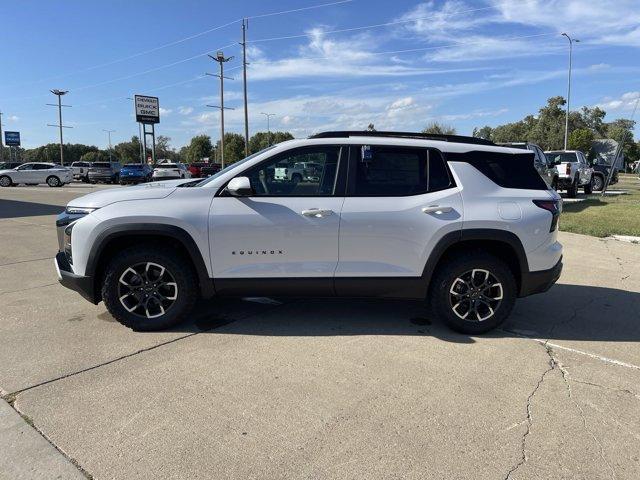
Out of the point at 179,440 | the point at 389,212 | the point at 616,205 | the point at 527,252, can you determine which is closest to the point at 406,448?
the point at 179,440

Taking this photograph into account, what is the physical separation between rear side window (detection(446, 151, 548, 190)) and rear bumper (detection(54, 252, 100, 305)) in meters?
3.48

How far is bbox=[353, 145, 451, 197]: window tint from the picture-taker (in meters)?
4.40

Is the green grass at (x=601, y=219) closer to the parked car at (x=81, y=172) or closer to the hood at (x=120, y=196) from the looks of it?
the hood at (x=120, y=196)

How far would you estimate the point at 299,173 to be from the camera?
4.47 m

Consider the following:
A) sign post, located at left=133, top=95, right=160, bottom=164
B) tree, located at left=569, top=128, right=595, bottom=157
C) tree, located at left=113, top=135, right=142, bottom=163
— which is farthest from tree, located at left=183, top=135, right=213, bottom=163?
tree, located at left=569, top=128, right=595, bottom=157

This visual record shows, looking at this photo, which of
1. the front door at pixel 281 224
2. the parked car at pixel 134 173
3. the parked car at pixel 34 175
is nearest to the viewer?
the front door at pixel 281 224

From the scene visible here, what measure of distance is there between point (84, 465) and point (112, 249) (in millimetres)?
2224

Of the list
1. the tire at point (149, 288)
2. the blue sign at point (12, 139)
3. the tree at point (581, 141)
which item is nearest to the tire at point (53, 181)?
the tire at point (149, 288)

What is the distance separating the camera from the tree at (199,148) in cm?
10294

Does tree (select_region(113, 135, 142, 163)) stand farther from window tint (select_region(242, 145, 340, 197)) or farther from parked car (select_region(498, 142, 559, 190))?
window tint (select_region(242, 145, 340, 197))

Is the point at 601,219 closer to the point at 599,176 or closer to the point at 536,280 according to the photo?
the point at 536,280

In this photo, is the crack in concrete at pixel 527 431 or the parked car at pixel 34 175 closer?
the crack in concrete at pixel 527 431

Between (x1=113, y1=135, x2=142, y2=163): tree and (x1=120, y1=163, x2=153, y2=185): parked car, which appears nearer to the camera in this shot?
(x1=120, y1=163, x2=153, y2=185): parked car

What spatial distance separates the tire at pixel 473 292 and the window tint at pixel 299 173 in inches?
53.3
